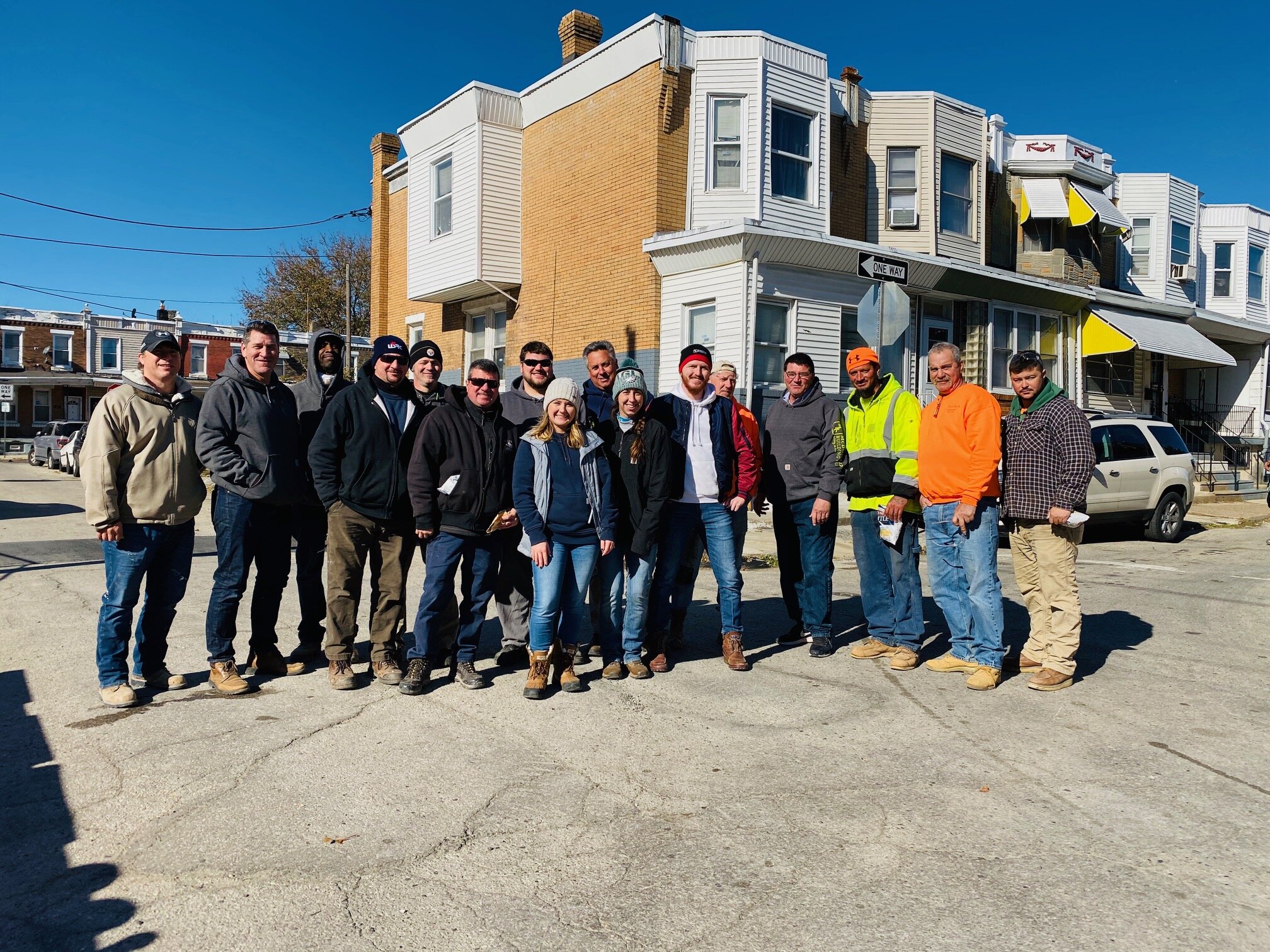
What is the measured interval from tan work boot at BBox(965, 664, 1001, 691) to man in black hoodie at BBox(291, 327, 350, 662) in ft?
14.4

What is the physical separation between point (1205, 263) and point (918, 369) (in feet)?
52.3

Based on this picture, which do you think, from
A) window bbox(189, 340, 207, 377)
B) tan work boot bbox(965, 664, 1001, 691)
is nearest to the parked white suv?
tan work boot bbox(965, 664, 1001, 691)

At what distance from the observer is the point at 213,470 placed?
18.1 feet

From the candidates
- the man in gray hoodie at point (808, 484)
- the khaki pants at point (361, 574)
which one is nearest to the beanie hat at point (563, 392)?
the khaki pants at point (361, 574)

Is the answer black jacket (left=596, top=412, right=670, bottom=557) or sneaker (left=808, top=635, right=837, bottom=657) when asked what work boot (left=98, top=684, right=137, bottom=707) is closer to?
black jacket (left=596, top=412, right=670, bottom=557)

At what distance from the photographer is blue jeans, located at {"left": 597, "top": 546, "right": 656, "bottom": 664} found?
6129mm

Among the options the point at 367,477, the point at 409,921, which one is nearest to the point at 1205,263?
the point at 367,477

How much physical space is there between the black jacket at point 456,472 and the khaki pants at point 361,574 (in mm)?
333

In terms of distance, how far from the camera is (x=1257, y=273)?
2998 cm

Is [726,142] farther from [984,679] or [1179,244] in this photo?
[1179,244]

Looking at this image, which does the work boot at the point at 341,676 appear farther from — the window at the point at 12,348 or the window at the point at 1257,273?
the window at the point at 12,348

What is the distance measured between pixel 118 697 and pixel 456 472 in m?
2.35

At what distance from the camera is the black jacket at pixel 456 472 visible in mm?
5746

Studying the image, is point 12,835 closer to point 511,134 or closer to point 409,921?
point 409,921
